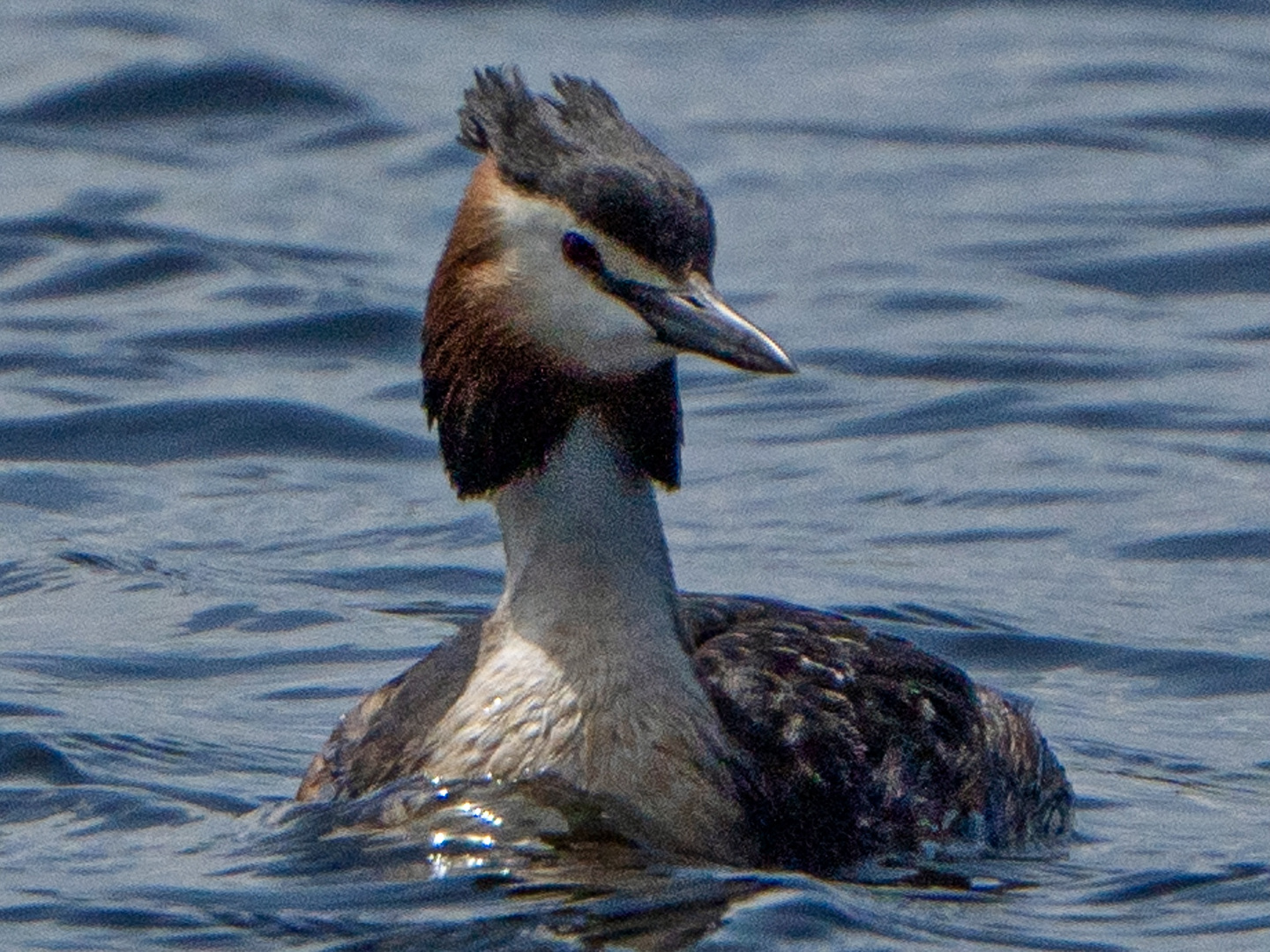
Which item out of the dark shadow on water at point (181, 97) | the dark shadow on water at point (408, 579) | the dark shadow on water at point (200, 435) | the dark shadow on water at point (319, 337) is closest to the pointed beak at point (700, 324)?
the dark shadow on water at point (408, 579)

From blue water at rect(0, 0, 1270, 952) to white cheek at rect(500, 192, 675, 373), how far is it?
1258 millimetres

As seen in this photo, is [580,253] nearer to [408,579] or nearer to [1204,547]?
[408,579]

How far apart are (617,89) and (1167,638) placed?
354 inches

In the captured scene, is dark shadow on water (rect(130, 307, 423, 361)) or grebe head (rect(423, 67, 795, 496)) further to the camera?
dark shadow on water (rect(130, 307, 423, 361))

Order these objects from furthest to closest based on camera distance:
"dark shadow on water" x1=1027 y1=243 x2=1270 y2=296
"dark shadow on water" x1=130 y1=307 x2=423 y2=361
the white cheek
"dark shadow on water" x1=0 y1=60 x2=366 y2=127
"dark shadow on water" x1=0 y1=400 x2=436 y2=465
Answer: "dark shadow on water" x1=0 y1=60 x2=366 y2=127 → "dark shadow on water" x1=1027 y1=243 x2=1270 y2=296 → "dark shadow on water" x1=130 y1=307 x2=423 y2=361 → "dark shadow on water" x1=0 y1=400 x2=436 y2=465 → the white cheek

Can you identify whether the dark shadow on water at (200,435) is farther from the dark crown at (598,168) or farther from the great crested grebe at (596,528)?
the dark crown at (598,168)

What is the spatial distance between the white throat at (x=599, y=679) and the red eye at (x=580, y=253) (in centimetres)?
41

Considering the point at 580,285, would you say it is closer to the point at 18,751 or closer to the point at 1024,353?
the point at 18,751

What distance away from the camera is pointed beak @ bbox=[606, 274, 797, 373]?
22.9 feet

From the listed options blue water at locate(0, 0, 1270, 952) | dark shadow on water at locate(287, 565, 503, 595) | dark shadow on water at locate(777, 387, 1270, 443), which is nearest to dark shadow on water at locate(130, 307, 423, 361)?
blue water at locate(0, 0, 1270, 952)

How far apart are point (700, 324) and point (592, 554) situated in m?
0.75

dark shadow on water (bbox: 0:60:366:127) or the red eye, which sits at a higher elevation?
dark shadow on water (bbox: 0:60:366:127)

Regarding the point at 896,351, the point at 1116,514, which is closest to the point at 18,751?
the point at 1116,514

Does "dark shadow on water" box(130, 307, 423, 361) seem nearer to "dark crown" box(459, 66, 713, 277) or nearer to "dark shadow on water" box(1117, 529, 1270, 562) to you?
"dark shadow on water" box(1117, 529, 1270, 562)
